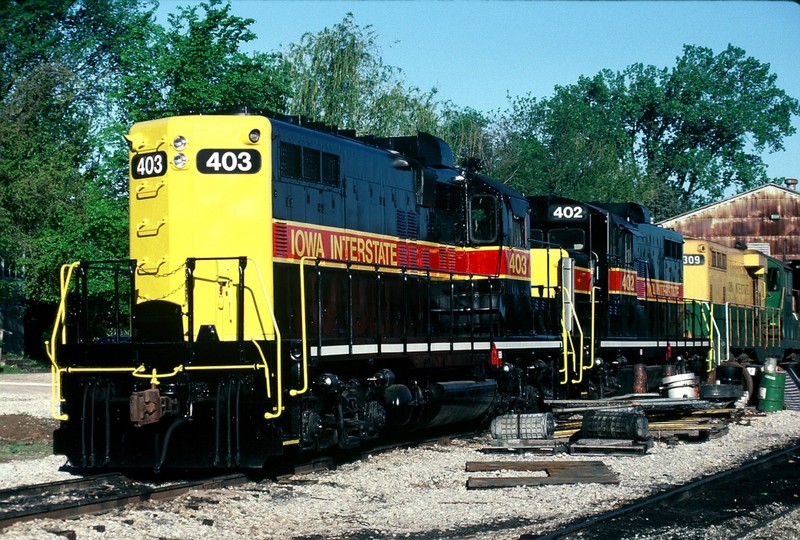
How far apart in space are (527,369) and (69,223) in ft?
52.9

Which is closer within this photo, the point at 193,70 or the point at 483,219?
the point at 483,219

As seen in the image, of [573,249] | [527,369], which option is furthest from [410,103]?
[527,369]

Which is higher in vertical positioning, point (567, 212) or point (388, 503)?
point (567, 212)

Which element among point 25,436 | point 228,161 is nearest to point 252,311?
point 228,161

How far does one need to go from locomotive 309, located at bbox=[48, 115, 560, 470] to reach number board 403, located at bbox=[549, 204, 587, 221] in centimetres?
677

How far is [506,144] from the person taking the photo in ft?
199

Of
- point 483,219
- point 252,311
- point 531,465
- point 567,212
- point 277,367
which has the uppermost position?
point 567,212

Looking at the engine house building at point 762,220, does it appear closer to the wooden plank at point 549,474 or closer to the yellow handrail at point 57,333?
the wooden plank at point 549,474

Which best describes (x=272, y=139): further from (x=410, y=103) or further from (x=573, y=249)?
(x=410, y=103)

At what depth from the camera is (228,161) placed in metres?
11.2

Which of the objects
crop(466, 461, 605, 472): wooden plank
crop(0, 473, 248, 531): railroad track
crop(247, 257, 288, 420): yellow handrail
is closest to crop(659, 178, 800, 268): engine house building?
crop(466, 461, 605, 472): wooden plank

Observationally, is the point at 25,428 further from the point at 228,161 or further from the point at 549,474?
the point at 549,474

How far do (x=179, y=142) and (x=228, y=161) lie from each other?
575 millimetres

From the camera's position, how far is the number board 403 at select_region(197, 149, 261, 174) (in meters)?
11.2
